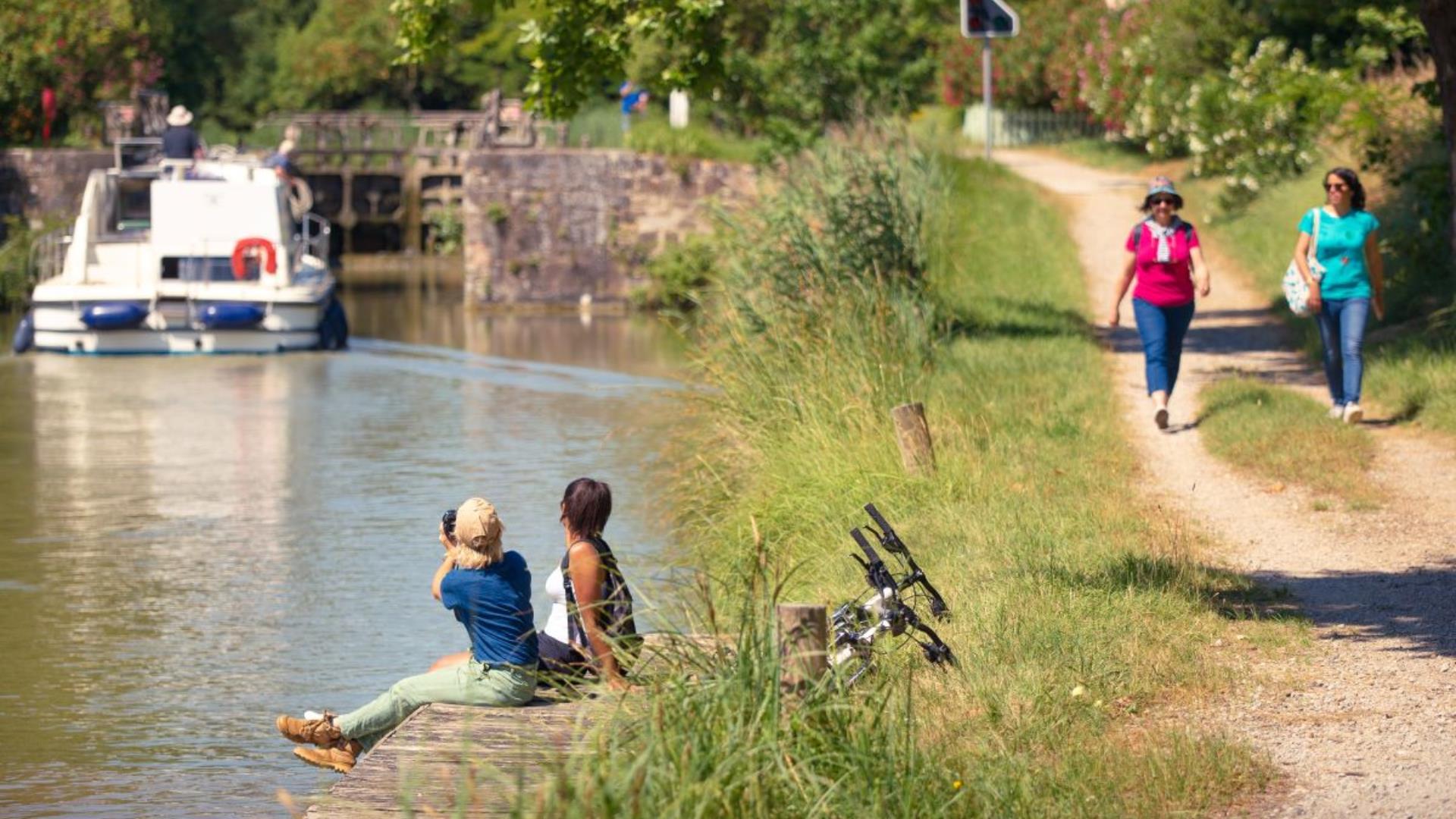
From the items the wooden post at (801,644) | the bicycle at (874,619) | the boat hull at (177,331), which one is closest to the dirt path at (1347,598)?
the bicycle at (874,619)

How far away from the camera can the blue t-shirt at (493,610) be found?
7.90 m

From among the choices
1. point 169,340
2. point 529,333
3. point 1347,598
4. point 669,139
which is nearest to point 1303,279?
point 1347,598

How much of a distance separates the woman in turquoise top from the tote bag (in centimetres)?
1

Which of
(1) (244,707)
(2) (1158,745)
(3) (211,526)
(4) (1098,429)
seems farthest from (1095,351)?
(2) (1158,745)

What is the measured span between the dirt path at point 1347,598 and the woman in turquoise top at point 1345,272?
0.54m

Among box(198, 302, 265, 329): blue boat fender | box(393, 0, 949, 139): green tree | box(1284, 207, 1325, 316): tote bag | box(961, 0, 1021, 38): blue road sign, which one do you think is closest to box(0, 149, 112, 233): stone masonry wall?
box(393, 0, 949, 139): green tree

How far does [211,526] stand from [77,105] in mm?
33748

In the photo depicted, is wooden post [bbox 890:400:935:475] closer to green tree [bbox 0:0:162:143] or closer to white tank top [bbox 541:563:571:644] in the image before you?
white tank top [bbox 541:563:571:644]

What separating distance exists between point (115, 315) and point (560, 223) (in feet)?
33.3

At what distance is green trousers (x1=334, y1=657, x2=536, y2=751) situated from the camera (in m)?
7.85

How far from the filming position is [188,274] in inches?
1125

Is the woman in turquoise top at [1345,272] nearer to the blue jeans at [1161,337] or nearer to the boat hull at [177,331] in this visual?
the blue jeans at [1161,337]

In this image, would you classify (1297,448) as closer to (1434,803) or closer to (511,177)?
(1434,803)

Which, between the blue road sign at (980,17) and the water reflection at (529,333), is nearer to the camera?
the water reflection at (529,333)
